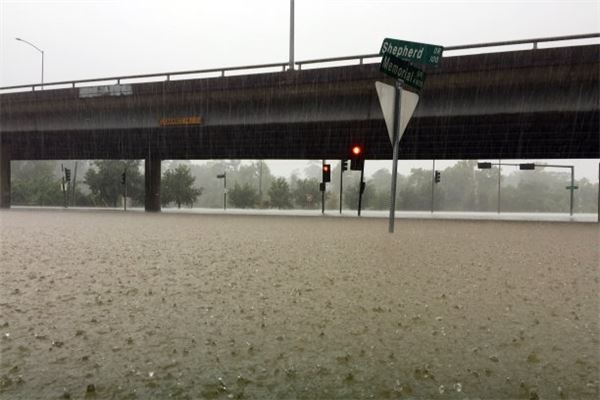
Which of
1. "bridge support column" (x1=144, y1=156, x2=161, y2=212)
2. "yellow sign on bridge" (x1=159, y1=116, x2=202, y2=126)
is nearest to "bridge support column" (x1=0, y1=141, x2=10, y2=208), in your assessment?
"bridge support column" (x1=144, y1=156, x2=161, y2=212)

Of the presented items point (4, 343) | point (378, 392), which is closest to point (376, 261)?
point (378, 392)

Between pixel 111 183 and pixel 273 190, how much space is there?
20.5m

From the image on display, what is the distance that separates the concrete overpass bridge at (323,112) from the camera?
16266 mm

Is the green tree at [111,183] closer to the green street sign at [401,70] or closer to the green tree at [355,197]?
the green tree at [355,197]

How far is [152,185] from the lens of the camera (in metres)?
28.0

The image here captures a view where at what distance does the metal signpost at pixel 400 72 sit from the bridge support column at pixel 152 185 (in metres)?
22.0

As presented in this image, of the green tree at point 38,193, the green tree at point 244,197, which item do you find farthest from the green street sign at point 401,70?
the green tree at point 38,193

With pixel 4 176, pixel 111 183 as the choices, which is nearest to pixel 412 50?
pixel 4 176

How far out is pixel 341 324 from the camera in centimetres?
196

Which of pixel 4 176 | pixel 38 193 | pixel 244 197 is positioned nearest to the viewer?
pixel 4 176

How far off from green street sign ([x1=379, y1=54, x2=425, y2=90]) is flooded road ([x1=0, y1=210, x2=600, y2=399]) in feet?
15.7

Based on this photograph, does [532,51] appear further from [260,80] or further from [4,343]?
[4,343]

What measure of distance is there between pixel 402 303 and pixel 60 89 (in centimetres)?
2613

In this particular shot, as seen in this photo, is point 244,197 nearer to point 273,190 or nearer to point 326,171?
point 273,190
